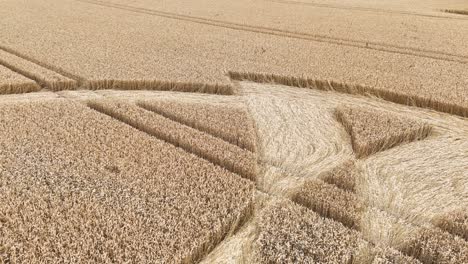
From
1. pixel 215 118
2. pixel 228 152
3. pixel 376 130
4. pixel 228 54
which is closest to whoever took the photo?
pixel 228 152

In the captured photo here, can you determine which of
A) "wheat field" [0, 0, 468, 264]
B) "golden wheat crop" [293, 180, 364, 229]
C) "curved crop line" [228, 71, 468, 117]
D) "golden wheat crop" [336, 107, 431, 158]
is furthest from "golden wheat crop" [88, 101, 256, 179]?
"curved crop line" [228, 71, 468, 117]

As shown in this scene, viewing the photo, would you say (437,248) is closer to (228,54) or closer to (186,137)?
(186,137)

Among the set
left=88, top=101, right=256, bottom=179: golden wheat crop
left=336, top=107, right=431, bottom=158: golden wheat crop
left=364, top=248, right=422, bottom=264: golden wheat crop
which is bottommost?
left=88, top=101, right=256, bottom=179: golden wheat crop

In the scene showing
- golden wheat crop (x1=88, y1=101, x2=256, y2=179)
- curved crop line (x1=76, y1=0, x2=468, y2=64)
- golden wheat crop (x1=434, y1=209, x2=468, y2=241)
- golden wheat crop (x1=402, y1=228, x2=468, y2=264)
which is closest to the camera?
golden wheat crop (x1=402, y1=228, x2=468, y2=264)

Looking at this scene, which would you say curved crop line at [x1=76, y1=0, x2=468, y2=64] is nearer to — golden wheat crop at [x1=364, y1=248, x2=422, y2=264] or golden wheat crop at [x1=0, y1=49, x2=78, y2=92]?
golden wheat crop at [x1=0, y1=49, x2=78, y2=92]

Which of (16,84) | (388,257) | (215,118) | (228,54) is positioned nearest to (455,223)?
(388,257)

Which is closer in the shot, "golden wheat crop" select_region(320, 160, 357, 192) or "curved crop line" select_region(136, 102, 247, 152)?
"golden wheat crop" select_region(320, 160, 357, 192)
